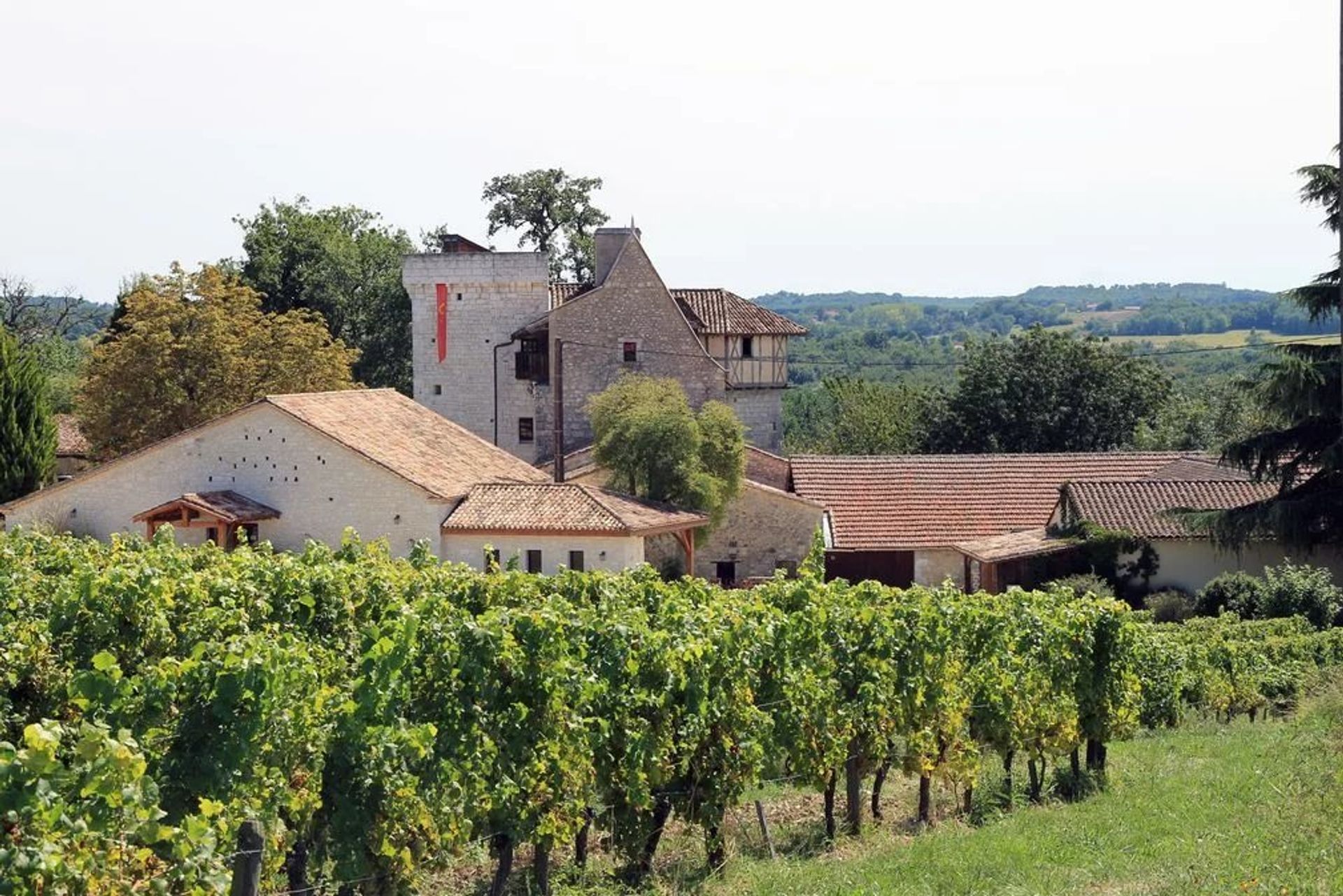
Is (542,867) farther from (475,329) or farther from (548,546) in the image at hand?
(475,329)

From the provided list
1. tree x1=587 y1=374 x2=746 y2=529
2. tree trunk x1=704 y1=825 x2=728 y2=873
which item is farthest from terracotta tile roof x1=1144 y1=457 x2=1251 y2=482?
tree trunk x1=704 y1=825 x2=728 y2=873

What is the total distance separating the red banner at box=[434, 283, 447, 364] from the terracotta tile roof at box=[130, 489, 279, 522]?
21.2 m

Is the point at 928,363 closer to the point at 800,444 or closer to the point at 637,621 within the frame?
the point at 800,444

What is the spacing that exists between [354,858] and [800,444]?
73.8 m

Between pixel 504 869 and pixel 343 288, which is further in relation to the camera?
pixel 343 288

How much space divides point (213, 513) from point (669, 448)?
11.8 metres

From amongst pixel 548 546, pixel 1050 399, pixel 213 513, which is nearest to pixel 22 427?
pixel 213 513

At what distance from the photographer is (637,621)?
46.9 ft

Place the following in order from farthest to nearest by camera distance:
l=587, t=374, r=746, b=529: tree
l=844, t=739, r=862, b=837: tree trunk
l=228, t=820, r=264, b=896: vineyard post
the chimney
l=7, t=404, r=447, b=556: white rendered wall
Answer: the chimney, l=587, t=374, r=746, b=529: tree, l=7, t=404, r=447, b=556: white rendered wall, l=844, t=739, r=862, b=837: tree trunk, l=228, t=820, r=264, b=896: vineyard post

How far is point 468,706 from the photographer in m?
12.7

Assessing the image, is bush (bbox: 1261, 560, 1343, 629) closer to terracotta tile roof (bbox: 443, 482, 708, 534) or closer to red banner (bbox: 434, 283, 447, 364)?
terracotta tile roof (bbox: 443, 482, 708, 534)

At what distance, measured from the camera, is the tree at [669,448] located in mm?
41875

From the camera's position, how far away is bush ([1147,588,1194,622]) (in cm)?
3447

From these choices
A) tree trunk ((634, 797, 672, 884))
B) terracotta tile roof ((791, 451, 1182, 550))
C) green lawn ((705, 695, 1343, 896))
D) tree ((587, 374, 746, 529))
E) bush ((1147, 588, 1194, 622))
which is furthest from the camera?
terracotta tile roof ((791, 451, 1182, 550))
